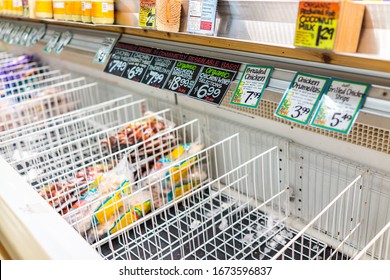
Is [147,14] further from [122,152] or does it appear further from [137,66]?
[122,152]

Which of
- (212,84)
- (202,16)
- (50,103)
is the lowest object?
(50,103)

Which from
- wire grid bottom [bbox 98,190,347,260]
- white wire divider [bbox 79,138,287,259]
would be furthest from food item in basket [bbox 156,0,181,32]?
wire grid bottom [bbox 98,190,347,260]

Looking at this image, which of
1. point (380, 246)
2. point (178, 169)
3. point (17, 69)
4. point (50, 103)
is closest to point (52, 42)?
point (50, 103)

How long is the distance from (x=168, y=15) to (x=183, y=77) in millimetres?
257

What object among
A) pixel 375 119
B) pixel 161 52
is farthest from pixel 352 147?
pixel 161 52

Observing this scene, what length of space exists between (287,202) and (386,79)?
2.41 ft

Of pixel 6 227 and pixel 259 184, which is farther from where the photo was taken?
pixel 259 184

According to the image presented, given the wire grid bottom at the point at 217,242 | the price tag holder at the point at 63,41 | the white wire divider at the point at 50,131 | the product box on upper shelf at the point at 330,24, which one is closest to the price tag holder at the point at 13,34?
the price tag holder at the point at 63,41

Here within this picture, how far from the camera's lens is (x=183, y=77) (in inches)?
53.1

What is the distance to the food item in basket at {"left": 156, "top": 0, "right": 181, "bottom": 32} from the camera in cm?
114

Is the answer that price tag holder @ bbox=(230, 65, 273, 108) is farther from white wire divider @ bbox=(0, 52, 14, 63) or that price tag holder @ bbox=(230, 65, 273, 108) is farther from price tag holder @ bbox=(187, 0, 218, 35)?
white wire divider @ bbox=(0, 52, 14, 63)

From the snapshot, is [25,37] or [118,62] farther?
[25,37]
